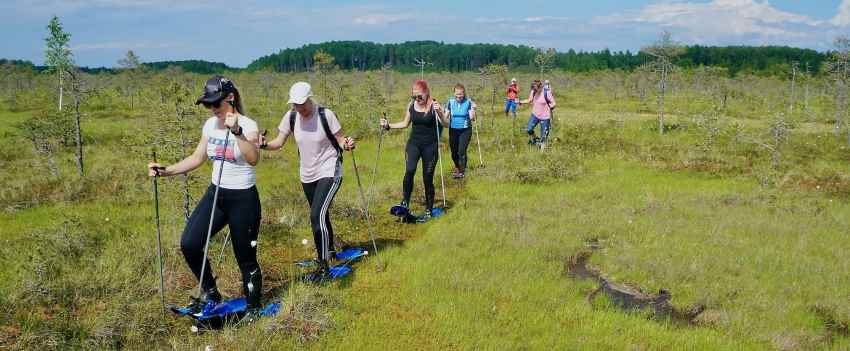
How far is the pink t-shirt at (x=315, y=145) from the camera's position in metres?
6.25

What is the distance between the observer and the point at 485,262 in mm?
7199

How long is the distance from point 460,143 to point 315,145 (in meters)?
6.84

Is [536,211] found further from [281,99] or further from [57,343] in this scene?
[281,99]

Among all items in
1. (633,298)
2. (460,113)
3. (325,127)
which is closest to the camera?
(325,127)

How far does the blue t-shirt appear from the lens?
12.5 metres

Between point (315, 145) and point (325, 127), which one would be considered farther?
point (315, 145)

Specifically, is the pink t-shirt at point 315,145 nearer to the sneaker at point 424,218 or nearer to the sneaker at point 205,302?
the sneaker at point 205,302

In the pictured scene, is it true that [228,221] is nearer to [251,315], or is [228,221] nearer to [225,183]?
[225,183]

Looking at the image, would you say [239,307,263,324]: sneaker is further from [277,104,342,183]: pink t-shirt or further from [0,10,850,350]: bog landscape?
[277,104,342,183]: pink t-shirt

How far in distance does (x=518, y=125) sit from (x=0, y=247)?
17.6 metres

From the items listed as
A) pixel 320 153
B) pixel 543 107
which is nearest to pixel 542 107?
pixel 543 107

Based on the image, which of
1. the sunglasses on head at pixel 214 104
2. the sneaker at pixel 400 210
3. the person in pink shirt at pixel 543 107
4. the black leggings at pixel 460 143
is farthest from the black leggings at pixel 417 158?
the person in pink shirt at pixel 543 107

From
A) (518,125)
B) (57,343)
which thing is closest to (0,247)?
(57,343)

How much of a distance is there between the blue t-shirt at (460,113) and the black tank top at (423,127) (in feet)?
11.6
